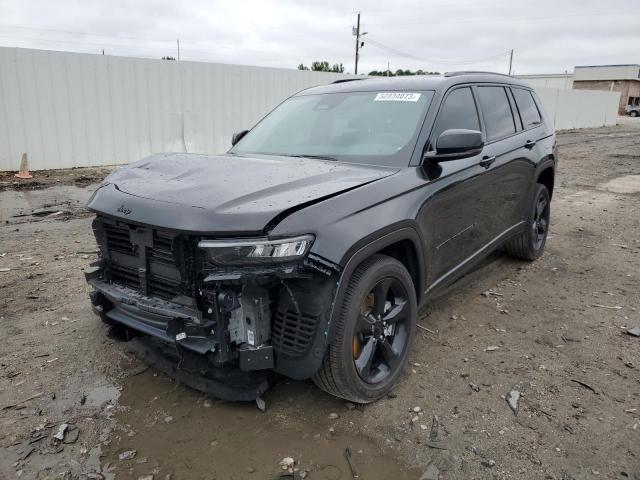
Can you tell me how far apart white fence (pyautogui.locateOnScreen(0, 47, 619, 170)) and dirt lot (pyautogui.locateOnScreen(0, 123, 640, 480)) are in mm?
6872

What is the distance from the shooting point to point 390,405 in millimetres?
2939

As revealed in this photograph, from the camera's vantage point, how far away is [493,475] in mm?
2383

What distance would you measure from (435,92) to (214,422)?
2542mm

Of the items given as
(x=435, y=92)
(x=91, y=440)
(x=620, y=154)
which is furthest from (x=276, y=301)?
(x=620, y=154)

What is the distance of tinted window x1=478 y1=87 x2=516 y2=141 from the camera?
4207 millimetres

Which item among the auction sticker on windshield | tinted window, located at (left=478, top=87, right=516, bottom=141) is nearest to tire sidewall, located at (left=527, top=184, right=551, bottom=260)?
tinted window, located at (left=478, top=87, right=516, bottom=141)

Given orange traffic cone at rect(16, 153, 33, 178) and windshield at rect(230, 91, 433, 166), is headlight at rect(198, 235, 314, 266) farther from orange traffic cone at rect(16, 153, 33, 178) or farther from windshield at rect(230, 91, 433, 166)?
orange traffic cone at rect(16, 153, 33, 178)

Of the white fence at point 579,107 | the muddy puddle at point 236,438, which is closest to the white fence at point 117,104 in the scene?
the muddy puddle at point 236,438

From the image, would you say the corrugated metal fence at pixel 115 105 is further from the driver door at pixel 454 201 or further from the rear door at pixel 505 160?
the driver door at pixel 454 201

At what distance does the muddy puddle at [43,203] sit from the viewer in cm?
724

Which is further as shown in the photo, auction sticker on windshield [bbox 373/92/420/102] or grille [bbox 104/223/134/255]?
auction sticker on windshield [bbox 373/92/420/102]

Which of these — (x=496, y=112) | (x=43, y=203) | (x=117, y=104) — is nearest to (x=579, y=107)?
(x=117, y=104)

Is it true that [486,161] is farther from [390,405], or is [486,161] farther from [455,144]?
[390,405]

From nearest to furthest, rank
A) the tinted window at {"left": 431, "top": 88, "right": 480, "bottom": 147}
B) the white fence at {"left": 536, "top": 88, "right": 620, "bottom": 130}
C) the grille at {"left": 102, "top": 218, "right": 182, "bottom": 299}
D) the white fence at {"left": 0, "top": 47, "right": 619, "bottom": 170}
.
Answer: the grille at {"left": 102, "top": 218, "right": 182, "bottom": 299} < the tinted window at {"left": 431, "top": 88, "right": 480, "bottom": 147} < the white fence at {"left": 0, "top": 47, "right": 619, "bottom": 170} < the white fence at {"left": 536, "top": 88, "right": 620, "bottom": 130}
